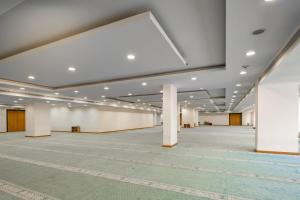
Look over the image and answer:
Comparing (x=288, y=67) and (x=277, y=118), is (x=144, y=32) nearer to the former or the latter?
(x=288, y=67)

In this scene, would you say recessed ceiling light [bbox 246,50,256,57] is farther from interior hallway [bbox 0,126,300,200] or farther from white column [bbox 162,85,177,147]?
white column [bbox 162,85,177,147]

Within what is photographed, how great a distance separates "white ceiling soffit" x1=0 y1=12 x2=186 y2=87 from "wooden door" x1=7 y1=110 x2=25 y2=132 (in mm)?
18734

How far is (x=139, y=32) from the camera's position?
3518 millimetres

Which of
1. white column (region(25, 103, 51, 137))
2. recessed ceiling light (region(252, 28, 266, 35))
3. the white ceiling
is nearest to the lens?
the white ceiling

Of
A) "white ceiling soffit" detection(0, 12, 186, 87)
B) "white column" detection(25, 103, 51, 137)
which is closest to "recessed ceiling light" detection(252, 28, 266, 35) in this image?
"white ceiling soffit" detection(0, 12, 186, 87)

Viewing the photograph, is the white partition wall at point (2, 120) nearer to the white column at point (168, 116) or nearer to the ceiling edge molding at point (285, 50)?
the white column at point (168, 116)

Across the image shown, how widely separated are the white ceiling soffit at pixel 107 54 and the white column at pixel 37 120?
8955 mm

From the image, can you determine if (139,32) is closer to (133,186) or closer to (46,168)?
(133,186)

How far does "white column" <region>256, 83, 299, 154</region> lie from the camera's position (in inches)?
282

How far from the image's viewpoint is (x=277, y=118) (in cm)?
736

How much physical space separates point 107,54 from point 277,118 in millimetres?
7516

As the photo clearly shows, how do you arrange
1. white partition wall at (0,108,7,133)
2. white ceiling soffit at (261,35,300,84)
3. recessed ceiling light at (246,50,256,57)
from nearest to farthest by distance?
white ceiling soffit at (261,35,300,84)
recessed ceiling light at (246,50,256,57)
white partition wall at (0,108,7,133)

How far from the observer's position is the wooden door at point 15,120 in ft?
69.5

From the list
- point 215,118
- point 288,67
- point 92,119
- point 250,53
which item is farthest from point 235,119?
point 250,53
